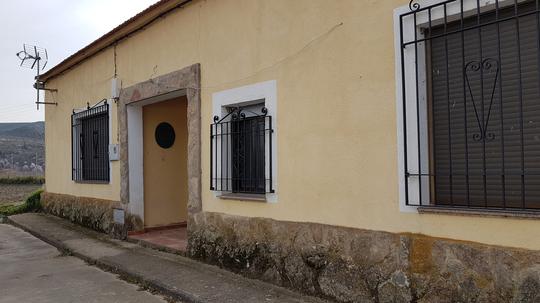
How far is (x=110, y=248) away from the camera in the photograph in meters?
8.00

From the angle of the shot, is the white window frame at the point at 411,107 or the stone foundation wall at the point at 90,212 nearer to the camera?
the white window frame at the point at 411,107

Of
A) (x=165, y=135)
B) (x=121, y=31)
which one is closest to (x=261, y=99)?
(x=165, y=135)

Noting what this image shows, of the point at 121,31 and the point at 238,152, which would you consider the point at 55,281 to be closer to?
the point at 238,152

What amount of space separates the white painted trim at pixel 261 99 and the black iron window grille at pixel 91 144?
4.16 metres

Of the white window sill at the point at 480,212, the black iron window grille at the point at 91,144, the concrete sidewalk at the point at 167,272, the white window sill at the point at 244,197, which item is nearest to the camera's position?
the white window sill at the point at 480,212

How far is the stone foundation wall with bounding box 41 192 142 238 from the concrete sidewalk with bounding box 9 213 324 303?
23 cm

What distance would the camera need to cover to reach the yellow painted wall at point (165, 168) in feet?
29.2

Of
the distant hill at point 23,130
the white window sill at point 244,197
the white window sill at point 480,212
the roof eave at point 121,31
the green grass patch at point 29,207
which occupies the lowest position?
the green grass patch at point 29,207

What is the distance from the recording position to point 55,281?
Answer: 616cm

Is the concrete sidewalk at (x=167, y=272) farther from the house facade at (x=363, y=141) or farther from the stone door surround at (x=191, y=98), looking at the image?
the stone door surround at (x=191, y=98)

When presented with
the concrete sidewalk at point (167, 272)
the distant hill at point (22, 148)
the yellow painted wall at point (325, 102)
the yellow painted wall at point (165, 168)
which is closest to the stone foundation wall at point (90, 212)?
the concrete sidewalk at point (167, 272)

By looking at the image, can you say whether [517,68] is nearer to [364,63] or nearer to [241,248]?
[364,63]

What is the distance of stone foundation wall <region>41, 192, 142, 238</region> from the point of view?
28.5ft

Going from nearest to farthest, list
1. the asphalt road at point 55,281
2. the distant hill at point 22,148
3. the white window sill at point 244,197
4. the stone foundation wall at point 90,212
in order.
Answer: the asphalt road at point 55,281, the white window sill at point 244,197, the stone foundation wall at point 90,212, the distant hill at point 22,148
